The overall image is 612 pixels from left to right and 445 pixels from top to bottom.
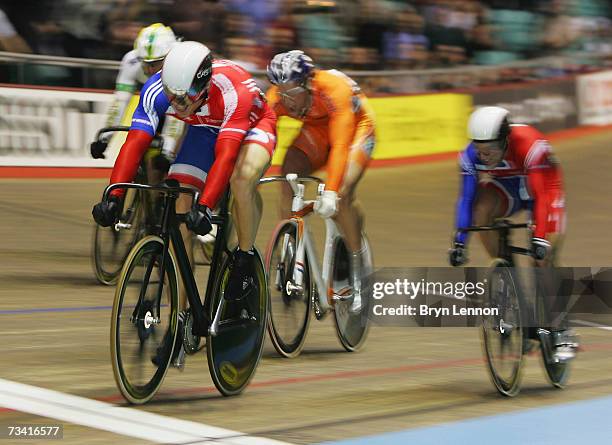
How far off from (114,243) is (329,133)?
2.14 m

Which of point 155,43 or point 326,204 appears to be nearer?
point 326,204

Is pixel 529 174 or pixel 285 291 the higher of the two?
pixel 529 174

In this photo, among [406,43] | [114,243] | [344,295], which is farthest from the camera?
[406,43]

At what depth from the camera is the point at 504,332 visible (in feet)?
19.5

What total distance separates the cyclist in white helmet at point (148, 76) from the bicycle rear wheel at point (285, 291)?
1.58 meters

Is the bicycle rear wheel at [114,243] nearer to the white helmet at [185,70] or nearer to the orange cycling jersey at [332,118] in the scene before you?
the orange cycling jersey at [332,118]

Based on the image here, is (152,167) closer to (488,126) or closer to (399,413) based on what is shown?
(488,126)

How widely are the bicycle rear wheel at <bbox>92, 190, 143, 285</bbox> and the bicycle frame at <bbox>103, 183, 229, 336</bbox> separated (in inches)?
110

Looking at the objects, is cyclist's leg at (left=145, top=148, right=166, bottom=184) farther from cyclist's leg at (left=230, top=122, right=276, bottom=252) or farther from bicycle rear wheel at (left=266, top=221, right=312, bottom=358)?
cyclist's leg at (left=230, top=122, right=276, bottom=252)

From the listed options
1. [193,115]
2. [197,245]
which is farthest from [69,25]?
[193,115]

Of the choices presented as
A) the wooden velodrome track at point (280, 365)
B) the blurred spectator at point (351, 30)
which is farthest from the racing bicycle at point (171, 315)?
the blurred spectator at point (351, 30)

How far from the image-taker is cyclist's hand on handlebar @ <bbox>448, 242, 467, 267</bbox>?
5.95 m

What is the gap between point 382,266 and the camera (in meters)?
10.2

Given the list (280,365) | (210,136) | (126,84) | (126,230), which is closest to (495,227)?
(280,365)
